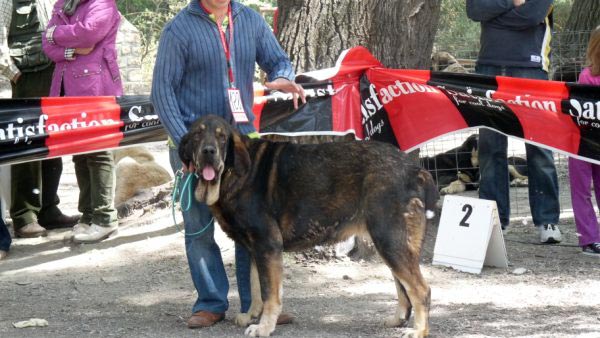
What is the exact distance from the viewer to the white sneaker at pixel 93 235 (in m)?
8.20

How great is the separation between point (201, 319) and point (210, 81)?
4.87 feet

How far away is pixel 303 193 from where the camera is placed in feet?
18.0

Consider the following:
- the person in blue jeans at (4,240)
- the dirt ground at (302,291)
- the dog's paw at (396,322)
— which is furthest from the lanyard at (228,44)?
the person in blue jeans at (4,240)

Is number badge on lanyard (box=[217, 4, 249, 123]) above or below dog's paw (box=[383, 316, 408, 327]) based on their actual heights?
above

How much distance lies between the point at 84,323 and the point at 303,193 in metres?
1.76

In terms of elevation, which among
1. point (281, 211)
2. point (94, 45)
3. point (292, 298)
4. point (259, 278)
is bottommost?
point (292, 298)

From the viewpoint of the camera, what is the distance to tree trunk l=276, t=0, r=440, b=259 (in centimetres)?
761

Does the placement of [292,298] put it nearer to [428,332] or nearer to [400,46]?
[428,332]

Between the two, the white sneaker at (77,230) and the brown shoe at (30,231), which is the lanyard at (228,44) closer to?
the white sneaker at (77,230)

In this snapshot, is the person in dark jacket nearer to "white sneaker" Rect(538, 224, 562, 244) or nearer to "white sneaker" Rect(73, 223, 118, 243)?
"white sneaker" Rect(73, 223, 118, 243)

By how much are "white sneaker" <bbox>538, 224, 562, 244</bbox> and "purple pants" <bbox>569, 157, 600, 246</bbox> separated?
0.37m

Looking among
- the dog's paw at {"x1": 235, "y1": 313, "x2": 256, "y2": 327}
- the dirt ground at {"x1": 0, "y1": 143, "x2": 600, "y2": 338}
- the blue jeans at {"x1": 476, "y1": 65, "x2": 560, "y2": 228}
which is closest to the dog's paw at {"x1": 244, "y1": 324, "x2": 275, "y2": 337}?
the dirt ground at {"x1": 0, "y1": 143, "x2": 600, "y2": 338}

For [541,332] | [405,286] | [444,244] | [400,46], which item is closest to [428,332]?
[405,286]

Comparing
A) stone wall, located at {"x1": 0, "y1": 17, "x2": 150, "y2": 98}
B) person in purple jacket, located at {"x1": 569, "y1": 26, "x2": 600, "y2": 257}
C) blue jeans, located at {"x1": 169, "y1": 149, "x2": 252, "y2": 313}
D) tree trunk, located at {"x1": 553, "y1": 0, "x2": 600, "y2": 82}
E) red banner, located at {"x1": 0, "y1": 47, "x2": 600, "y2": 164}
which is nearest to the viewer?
blue jeans, located at {"x1": 169, "y1": 149, "x2": 252, "y2": 313}
